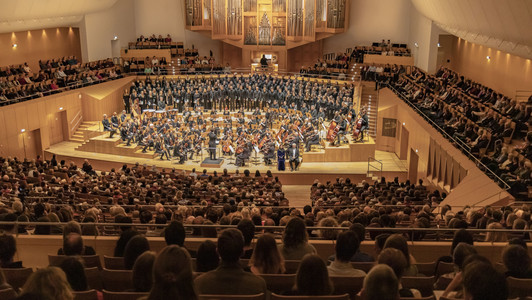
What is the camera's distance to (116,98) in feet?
78.7

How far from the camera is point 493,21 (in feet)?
45.9

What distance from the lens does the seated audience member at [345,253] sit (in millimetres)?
3672

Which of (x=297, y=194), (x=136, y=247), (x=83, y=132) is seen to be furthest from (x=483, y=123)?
(x=83, y=132)

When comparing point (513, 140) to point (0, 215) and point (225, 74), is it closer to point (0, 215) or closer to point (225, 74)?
point (0, 215)

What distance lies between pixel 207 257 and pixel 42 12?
2051 centimetres

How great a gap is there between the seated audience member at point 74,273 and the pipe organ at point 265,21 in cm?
2532

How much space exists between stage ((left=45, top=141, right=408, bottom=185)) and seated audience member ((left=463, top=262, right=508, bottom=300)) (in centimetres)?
1442

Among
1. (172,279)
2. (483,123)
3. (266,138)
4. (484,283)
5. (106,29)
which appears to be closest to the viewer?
(172,279)

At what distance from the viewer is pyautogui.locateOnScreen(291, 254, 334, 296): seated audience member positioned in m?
3.03

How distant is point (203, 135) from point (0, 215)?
13.2 m

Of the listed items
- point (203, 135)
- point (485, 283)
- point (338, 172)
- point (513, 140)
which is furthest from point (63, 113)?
point (485, 283)

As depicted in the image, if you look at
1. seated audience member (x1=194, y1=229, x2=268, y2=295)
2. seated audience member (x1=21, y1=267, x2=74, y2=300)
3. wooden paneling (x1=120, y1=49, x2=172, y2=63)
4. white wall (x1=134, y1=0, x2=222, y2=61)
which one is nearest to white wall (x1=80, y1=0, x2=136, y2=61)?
white wall (x1=134, y1=0, x2=222, y2=61)

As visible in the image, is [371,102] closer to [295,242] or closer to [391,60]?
[391,60]

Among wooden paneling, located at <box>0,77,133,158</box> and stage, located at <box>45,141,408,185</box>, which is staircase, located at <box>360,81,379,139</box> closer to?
stage, located at <box>45,141,408,185</box>
